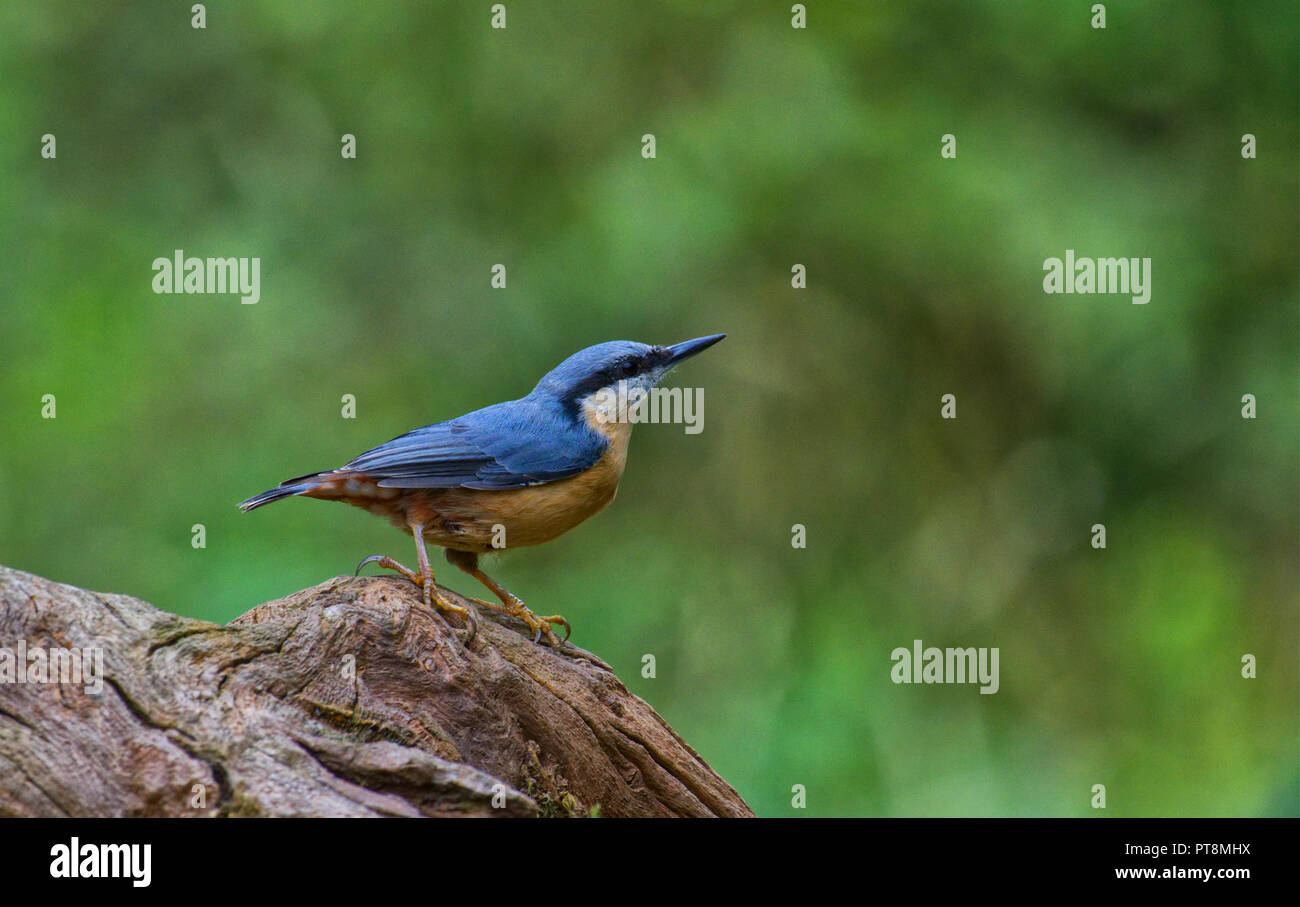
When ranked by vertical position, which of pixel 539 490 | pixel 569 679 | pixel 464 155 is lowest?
pixel 569 679

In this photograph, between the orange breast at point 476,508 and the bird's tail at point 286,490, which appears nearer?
the bird's tail at point 286,490

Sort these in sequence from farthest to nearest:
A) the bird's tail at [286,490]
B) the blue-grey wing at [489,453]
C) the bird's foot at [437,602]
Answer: the blue-grey wing at [489,453], the bird's tail at [286,490], the bird's foot at [437,602]

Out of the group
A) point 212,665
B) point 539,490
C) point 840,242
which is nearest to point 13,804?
point 212,665

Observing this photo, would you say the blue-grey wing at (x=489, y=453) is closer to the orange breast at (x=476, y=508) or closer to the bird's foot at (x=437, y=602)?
the orange breast at (x=476, y=508)

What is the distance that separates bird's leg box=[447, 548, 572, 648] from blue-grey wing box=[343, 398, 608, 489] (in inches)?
14.4

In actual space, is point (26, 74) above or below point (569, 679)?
above

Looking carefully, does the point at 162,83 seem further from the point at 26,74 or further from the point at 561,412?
the point at 561,412

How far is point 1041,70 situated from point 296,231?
14.0 feet

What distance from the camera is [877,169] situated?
6.88 m

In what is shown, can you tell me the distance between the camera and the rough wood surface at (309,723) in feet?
9.15

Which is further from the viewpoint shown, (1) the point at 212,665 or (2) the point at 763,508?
(2) the point at 763,508

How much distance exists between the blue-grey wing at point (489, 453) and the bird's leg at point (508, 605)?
14.4 inches

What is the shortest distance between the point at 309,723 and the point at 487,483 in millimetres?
1198

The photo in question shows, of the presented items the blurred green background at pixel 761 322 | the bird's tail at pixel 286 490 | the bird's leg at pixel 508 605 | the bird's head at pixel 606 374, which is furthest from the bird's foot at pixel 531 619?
the blurred green background at pixel 761 322
